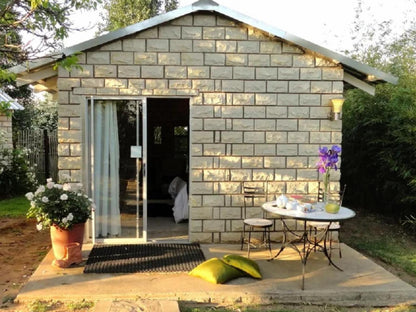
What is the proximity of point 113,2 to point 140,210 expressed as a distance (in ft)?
56.3

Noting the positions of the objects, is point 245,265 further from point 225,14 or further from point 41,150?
point 41,150

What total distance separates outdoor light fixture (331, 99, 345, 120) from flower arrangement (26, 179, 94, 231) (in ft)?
12.2

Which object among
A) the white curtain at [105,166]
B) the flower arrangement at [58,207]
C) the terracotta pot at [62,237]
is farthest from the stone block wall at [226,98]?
the terracotta pot at [62,237]

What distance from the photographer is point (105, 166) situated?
19.2 ft

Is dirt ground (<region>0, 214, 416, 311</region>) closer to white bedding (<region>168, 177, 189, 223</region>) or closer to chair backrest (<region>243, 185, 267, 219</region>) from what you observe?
chair backrest (<region>243, 185, 267, 219</region>)

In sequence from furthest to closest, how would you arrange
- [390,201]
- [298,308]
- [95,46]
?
[390,201] < [95,46] < [298,308]

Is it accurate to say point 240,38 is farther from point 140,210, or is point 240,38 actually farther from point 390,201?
point 390,201

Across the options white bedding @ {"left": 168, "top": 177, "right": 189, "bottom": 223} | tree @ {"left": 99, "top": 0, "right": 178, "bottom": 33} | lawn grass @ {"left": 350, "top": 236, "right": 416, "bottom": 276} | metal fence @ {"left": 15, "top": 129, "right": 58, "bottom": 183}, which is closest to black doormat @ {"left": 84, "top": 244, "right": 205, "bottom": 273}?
white bedding @ {"left": 168, "top": 177, "right": 189, "bottom": 223}

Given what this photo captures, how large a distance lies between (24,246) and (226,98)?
12.9ft

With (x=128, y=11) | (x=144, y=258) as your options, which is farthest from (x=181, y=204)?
(x=128, y=11)

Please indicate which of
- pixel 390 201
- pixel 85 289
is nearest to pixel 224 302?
pixel 85 289

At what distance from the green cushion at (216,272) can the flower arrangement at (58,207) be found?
158 cm

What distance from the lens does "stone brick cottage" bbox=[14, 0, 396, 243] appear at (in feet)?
18.8

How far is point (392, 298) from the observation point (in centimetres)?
434
